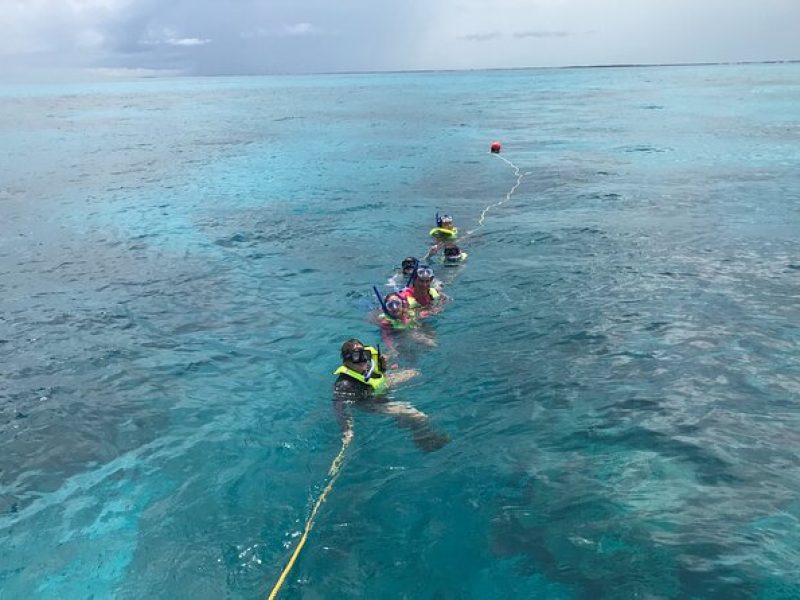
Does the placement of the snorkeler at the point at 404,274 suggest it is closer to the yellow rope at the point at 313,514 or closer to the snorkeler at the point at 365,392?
the snorkeler at the point at 365,392

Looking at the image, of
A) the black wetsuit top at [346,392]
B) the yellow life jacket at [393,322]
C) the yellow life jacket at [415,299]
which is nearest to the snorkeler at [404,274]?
the yellow life jacket at [415,299]

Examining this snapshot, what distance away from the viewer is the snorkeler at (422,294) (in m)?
14.0

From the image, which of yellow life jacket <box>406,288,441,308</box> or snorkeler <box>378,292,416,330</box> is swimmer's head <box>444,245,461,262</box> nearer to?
yellow life jacket <box>406,288,441,308</box>

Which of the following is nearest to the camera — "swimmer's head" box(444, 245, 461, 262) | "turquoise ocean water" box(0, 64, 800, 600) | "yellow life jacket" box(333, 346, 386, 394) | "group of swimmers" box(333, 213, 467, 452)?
"turquoise ocean water" box(0, 64, 800, 600)

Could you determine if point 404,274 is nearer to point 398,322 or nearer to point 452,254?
point 452,254

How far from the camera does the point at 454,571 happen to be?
24.5 ft

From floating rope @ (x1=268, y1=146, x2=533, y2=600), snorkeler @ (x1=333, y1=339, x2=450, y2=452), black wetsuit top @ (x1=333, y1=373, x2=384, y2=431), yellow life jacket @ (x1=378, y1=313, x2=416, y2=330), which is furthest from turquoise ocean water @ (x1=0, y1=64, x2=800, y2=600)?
yellow life jacket @ (x1=378, y1=313, x2=416, y2=330)

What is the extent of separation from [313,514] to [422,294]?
22.6ft

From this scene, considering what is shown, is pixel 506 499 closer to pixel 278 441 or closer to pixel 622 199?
pixel 278 441

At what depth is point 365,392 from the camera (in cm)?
1090

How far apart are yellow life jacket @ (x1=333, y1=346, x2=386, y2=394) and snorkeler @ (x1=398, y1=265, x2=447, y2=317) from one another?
3.30 m

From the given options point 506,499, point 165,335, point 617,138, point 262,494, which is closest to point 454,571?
point 506,499

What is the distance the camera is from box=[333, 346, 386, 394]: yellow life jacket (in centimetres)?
1053

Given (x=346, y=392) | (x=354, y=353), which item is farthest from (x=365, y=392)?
(x=354, y=353)
